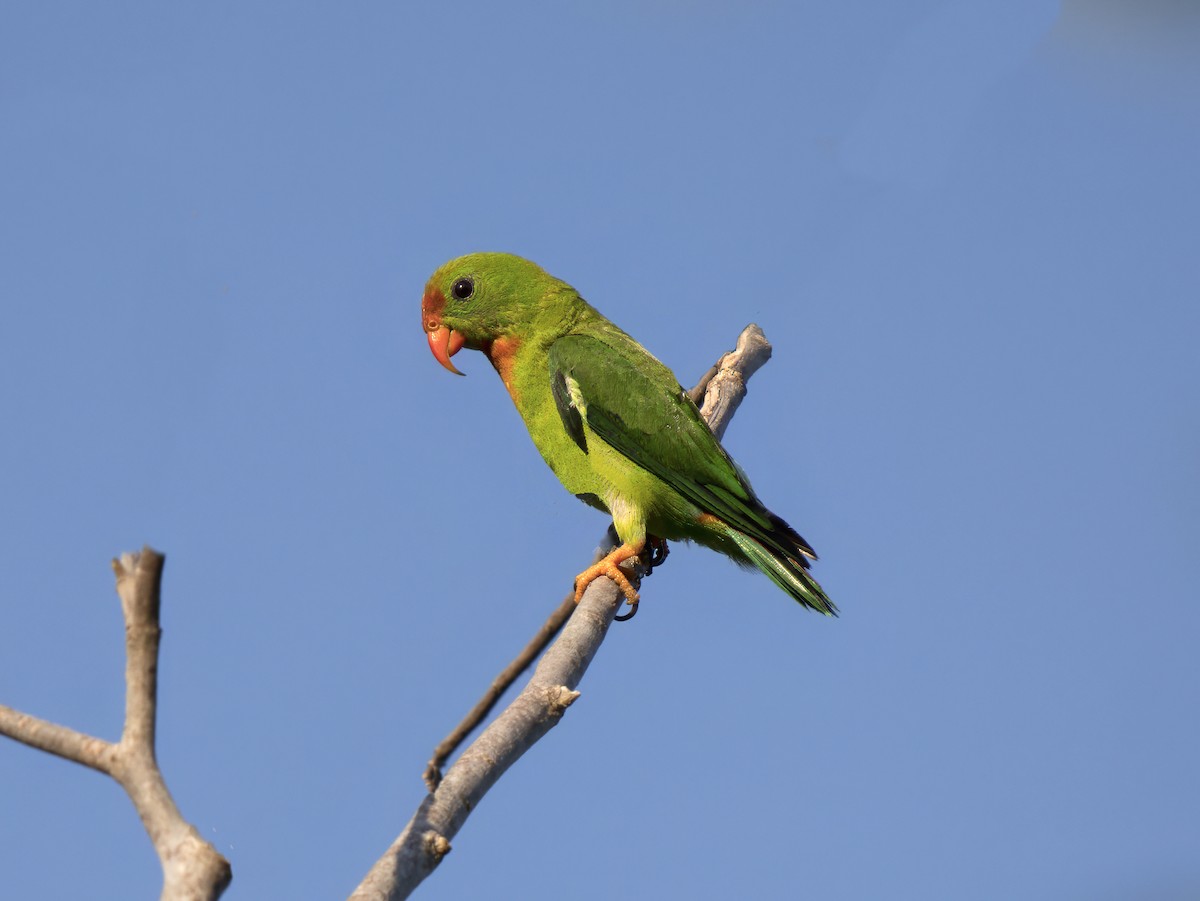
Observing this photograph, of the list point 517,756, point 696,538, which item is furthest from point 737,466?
point 517,756

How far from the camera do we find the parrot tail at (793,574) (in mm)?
5012

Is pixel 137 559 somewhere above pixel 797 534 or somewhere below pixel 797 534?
below

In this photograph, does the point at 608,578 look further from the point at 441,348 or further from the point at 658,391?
the point at 441,348

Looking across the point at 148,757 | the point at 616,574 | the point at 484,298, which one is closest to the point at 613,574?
the point at 616,574

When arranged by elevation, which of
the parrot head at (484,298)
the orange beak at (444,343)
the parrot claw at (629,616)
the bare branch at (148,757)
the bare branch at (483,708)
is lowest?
the bare branch at (148,757)

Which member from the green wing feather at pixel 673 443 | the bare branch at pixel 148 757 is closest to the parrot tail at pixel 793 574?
the green wing feather at pixel 673 443

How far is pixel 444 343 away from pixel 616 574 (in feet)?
6.36

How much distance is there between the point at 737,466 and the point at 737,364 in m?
0.94

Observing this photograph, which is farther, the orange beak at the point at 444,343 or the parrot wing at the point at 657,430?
the orange beak at the point at 444,343

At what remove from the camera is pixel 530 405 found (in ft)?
18.7

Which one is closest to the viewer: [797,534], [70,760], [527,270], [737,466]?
[70,760]

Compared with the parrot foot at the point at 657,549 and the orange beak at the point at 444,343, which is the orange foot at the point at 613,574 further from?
the orange beak at the point at 444,343

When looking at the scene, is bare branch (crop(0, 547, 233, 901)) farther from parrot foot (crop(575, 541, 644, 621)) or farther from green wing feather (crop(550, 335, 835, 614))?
green wing feather (crop(550, 335, 835, 614))

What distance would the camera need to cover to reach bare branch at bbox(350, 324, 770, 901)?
2.44m
